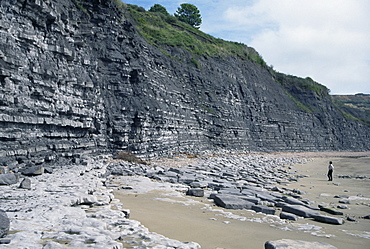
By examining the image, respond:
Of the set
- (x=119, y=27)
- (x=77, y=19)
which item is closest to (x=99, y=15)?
(x=119, y=27)

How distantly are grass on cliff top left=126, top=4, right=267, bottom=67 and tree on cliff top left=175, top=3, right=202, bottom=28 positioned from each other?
17.3 meters

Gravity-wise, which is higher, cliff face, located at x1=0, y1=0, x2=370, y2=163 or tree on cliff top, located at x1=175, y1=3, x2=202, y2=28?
tree on cliff top, located at x1=175, y1=3, x2=202, y2=28

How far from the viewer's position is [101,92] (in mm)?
15062

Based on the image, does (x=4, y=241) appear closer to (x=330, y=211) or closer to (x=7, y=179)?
(x=7, y=179)

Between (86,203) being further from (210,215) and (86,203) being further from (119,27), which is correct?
(119,27)

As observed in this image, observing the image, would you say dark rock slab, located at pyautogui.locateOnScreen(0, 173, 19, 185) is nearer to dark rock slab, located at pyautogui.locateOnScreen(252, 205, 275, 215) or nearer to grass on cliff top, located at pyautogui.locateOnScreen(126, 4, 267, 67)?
dark rock slab, located at pyautogui.locateOnScreen(252, 205, 275, 215)

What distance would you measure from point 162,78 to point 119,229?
18087 millimetres

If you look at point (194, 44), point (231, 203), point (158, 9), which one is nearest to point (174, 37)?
point (194, 44)

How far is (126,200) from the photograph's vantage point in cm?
644

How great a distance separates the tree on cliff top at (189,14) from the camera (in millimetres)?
55406

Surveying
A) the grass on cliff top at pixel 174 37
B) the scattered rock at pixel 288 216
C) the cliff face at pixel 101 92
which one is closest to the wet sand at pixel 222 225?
the scattered rock at pixel 288 216

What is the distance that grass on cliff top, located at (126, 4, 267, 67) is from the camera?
26.4m

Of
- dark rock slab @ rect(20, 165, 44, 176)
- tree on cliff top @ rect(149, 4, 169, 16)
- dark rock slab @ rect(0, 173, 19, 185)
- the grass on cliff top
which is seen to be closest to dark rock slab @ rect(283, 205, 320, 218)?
dark rock slab @ rect(0, 173, 19, 185)

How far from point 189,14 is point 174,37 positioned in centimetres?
2912
